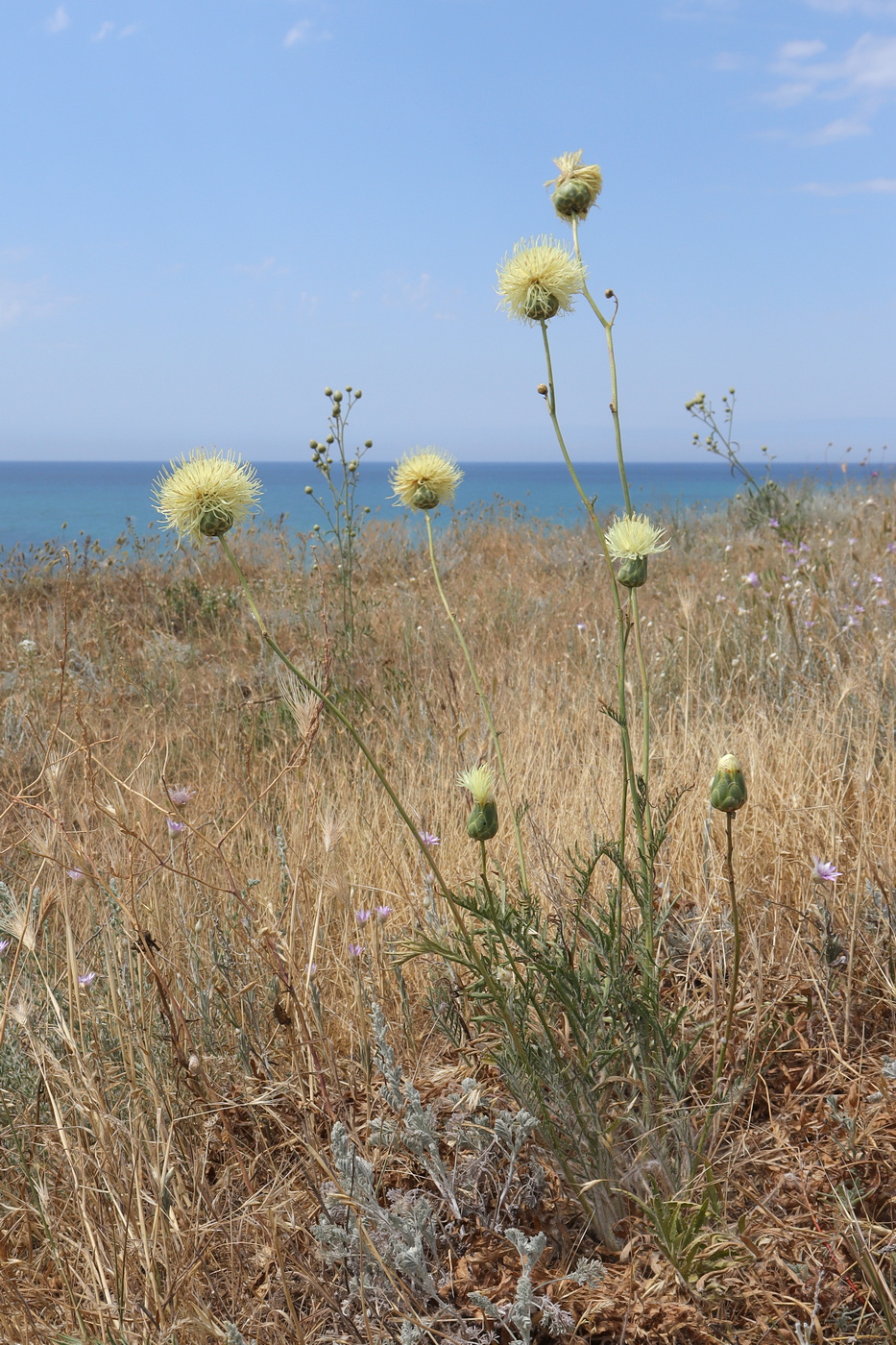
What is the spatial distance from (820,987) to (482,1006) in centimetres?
75

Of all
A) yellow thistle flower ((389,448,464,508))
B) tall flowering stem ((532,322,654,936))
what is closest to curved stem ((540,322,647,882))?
tall flowering stem ((532,322,654,936))

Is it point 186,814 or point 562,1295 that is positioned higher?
point 186,814

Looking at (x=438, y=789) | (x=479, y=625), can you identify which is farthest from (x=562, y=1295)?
(x=479, y=625)

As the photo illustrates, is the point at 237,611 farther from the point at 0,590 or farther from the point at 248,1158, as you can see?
the point at 248,1158

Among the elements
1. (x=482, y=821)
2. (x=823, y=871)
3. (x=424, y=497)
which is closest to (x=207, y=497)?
(x=424, y=497)

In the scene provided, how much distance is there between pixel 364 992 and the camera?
6.64ft

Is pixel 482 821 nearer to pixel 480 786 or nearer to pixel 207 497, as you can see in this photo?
pixel 480 786

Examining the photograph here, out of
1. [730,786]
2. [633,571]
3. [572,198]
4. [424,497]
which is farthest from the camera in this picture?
[424,497]

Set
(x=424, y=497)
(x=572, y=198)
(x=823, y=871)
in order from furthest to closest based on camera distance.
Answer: (x=823, y=871)
(x=424, y=497)
(x=572, y=198)

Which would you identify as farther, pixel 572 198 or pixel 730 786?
pixel 572 198

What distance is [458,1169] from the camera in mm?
1616

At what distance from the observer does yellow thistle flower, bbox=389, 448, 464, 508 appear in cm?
185

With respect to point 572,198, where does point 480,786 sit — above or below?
below

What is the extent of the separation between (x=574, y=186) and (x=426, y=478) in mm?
618
